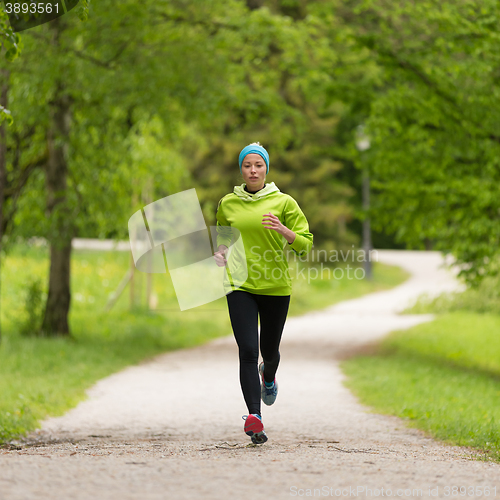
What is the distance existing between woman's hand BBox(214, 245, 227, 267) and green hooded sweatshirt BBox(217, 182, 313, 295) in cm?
4

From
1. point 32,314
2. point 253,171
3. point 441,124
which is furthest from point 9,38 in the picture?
point 32,314

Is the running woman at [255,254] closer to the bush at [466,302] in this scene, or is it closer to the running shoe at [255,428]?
the running shoe at [255,428]

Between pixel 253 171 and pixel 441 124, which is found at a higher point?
pixel 441 124

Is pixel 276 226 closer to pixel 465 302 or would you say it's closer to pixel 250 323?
pixel 250 323

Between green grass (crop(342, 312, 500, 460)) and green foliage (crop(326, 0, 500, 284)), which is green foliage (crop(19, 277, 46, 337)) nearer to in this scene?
green grass (crop(342, 312, 500, 460))

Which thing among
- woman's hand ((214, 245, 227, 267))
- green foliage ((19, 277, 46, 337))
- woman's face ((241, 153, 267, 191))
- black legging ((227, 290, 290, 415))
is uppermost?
woman's face ((241, 153, 267, 191))

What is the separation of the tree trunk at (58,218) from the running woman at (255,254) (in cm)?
757

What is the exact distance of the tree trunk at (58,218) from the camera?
12078mm

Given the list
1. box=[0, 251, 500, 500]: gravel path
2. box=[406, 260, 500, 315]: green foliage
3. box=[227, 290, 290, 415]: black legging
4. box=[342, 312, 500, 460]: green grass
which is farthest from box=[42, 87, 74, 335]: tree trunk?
box=[406, 260, 500, 315]: green foliage

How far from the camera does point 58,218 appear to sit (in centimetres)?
1209

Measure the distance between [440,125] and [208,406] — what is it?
6.55 m

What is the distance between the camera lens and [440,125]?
11820mm

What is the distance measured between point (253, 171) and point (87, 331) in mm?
10896

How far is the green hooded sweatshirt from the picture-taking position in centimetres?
490
